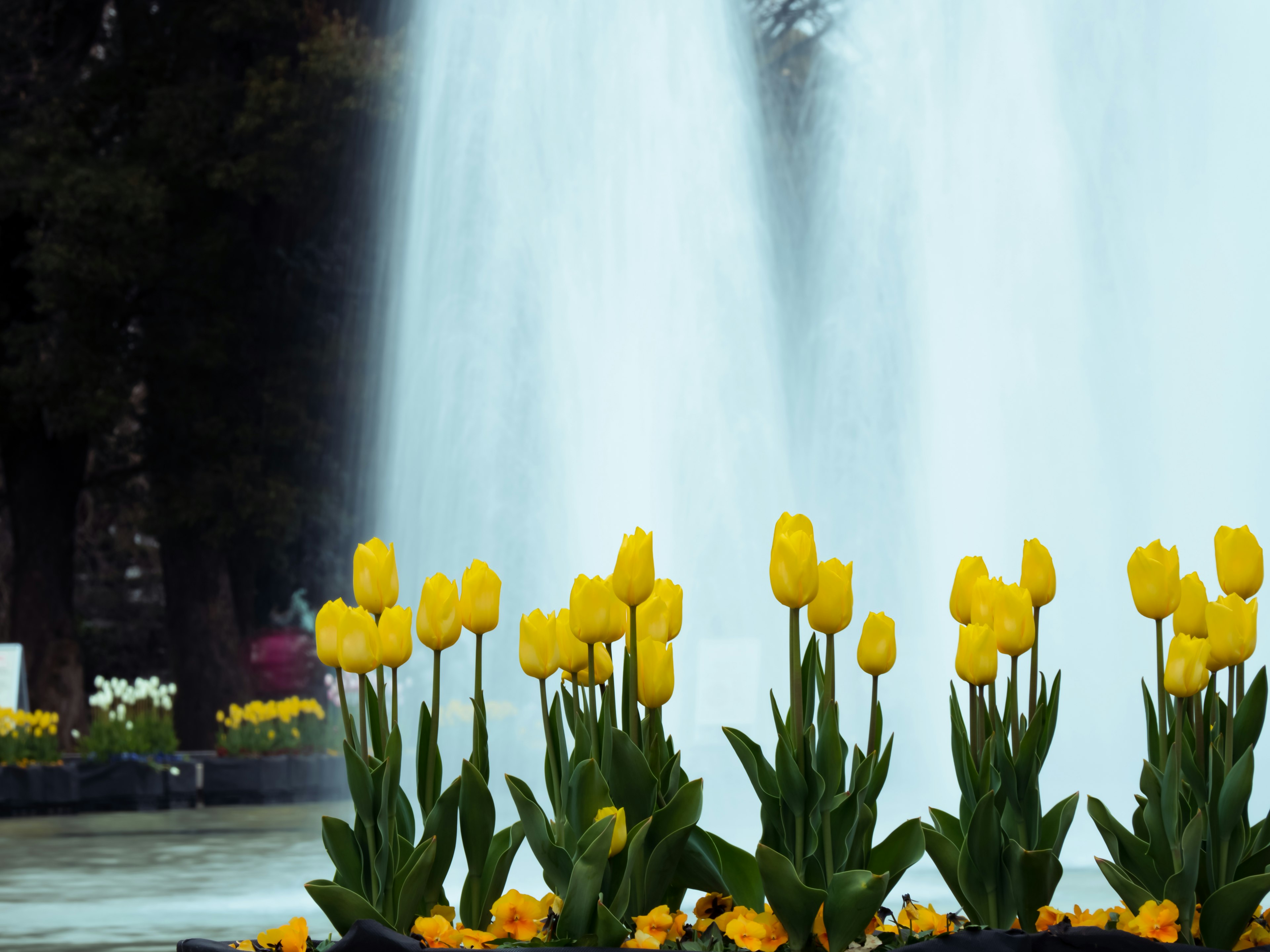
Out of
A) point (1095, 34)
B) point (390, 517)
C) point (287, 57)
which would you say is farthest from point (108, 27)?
point (1095, 34)

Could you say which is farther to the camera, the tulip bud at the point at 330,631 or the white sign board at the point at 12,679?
the white sign board at the point at 12,679

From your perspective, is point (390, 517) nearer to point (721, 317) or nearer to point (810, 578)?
point (721, 317)

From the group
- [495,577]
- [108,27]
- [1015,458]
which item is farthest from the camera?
[108,27]

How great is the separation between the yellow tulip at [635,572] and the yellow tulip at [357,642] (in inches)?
15.7

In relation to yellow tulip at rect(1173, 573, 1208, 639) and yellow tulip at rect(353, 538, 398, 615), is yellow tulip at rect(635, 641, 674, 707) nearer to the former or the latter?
yellow tulip at rect(353, 538, 398, 615)

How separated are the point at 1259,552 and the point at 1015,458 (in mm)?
8155

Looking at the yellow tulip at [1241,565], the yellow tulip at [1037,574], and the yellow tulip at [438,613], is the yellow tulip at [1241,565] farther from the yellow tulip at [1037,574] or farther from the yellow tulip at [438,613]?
the yellow tulip at [438,613]

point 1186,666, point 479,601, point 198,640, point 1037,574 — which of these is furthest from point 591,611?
point 198,640

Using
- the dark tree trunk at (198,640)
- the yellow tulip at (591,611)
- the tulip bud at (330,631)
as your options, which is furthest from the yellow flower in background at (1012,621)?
the dark tree trunk at (198,640)

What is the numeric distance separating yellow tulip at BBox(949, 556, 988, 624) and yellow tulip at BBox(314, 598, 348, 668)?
1005mm

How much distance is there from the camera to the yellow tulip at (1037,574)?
8.70 ft

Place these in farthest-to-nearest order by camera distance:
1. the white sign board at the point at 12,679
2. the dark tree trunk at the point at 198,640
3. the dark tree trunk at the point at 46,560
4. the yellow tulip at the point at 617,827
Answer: the dark tree trunk at the point at 198,640, the dark tree trunk at the point at 46,560, the white sign board at the point at 12,679, the yellow tulip at the point at 617,827

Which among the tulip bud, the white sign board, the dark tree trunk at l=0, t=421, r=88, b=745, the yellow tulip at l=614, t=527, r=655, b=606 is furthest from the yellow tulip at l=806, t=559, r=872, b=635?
the dark tree trunk at l=0, t=421, r=88, b=745

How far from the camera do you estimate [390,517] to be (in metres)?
13.0
